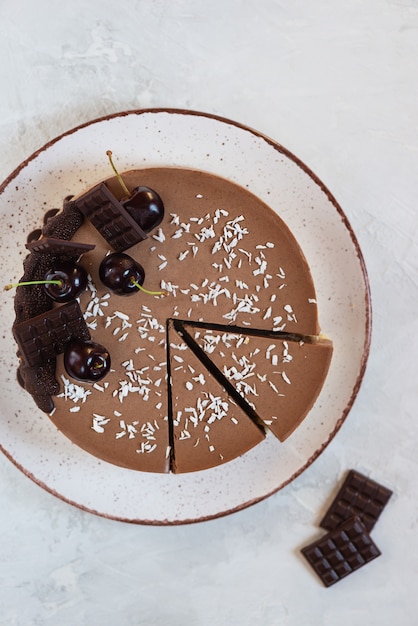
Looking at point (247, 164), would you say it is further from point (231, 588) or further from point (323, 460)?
point (231, 588)

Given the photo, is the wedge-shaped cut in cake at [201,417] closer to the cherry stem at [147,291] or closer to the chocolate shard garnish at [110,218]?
the cherry stem at [147,291]

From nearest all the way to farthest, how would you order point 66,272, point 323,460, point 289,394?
point 66,272 < point 289,394 < point 323,460

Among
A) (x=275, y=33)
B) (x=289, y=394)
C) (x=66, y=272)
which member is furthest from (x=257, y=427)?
(x=275, y=33)

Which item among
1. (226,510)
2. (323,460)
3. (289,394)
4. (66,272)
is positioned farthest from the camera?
(323,460)

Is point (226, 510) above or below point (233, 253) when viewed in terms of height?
below

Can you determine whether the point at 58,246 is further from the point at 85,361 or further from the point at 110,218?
the point at 85,361

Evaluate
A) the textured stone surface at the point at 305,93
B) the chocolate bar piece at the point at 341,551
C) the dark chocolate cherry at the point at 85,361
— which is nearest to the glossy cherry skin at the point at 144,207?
the dark chocolate cherry at the point at 85,361

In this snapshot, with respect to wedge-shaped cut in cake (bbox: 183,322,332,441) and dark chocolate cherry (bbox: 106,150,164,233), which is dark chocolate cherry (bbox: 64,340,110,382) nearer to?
wedge-shaped cut in cake (bbox: 183,322,332,441)
